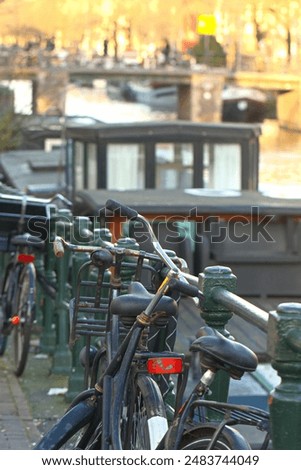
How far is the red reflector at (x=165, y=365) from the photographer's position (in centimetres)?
375

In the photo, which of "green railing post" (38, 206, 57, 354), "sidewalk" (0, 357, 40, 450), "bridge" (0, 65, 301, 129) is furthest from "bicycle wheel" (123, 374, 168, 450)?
"bridge" (0, 65, 301, 129)

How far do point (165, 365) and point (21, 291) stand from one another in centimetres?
448

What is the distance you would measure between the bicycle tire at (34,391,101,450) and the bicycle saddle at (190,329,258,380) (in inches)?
32.0

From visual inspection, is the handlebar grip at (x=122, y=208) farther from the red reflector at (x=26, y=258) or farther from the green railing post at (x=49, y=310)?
the green railing post at (x=49, y=310)

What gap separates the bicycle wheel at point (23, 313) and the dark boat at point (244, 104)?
57.3 m

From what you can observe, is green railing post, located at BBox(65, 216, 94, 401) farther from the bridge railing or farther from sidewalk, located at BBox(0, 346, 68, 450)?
the bridge railing

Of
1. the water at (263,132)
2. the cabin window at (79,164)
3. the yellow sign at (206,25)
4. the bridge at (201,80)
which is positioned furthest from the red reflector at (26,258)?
the bridge at (201,80)

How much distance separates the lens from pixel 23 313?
25.9ft

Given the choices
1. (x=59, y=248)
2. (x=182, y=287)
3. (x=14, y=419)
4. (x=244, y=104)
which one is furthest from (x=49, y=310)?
(x=244, y=104)

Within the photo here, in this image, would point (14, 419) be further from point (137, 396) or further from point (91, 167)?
point (91, 167)

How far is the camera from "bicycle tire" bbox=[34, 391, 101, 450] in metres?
4.04

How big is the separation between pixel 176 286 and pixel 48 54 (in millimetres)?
59771

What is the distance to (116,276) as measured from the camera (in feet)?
13.7
